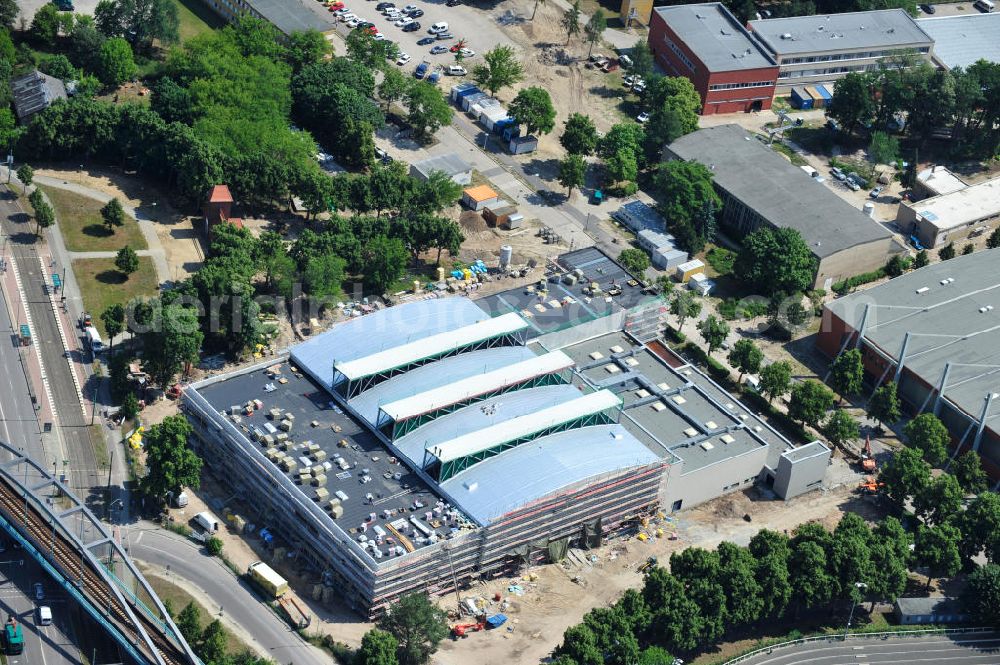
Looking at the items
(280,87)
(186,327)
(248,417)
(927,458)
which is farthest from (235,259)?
(927,458)

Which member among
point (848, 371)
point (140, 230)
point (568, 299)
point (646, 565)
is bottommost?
point (646, 565)

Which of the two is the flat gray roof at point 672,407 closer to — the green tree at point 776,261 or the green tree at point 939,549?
the green tree at point 939,549

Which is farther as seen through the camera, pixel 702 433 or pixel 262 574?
pixel 702 433

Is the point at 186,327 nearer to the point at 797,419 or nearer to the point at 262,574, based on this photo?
the point at 262,574

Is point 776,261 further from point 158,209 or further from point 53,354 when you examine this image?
point 53,354

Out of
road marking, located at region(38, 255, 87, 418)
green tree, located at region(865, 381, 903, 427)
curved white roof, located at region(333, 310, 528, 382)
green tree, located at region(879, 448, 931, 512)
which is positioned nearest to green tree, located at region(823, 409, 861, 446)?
green tree, located at region(865, 381, 903, 427)

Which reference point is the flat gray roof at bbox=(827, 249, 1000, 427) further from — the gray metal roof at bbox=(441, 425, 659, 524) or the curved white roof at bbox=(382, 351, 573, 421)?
the curved white roof at bbox=(382, 351, 573, 421)

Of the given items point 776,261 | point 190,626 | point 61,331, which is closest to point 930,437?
point 776,261
